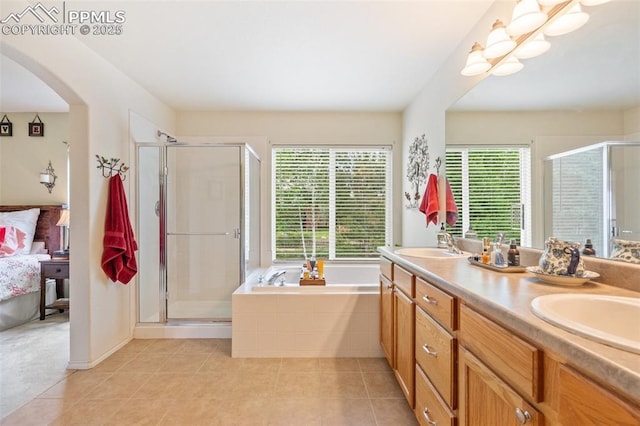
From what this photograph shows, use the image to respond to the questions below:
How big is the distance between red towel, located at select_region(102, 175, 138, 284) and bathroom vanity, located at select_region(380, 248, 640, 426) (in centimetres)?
221

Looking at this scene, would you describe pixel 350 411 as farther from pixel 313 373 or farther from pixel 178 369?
pixel 178 369

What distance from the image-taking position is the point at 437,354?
1282mm

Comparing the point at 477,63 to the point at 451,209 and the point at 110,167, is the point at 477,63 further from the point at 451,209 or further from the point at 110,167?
the point at 110,167

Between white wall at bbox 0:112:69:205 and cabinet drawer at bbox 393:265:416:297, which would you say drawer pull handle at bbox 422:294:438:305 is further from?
white wall at bbox 0:112:69:205

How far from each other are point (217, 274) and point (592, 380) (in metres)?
3.18

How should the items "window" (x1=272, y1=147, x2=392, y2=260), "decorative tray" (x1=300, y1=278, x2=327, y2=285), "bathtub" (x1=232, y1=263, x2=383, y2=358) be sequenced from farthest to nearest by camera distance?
"window" (x1=272, y1=147, x2=392, y2=260) < "decorative tray" (x1=300, y1=278, x2=327, y2=285) < "bathtub" (x1=232, y1=263, x2=383, y2=358)

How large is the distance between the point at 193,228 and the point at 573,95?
326 centimetres

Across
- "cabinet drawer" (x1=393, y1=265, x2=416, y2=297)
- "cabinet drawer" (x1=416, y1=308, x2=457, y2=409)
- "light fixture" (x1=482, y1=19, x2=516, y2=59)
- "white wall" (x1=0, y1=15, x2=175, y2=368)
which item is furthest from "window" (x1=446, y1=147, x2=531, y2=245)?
"white wall" (x1=0, y1=15, x2=175, y2=368)

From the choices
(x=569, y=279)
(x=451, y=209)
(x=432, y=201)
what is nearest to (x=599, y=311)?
(x=569, y=279)

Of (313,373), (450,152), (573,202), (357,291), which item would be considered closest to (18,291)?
(313,373)

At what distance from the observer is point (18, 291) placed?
10.0 feet

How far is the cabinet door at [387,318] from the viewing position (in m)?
2.02

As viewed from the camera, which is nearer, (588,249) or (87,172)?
(588,249)

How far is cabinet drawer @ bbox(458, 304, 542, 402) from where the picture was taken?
0.75 metres
